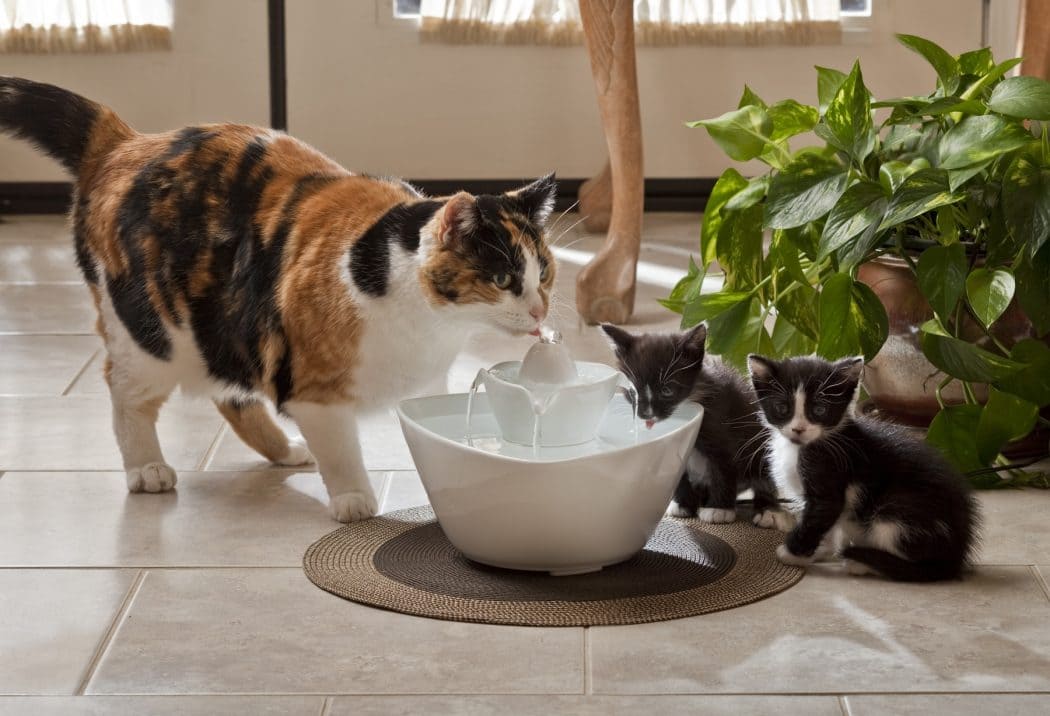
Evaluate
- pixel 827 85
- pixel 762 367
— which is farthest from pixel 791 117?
pixel 762 367

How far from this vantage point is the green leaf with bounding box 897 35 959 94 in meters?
2.13

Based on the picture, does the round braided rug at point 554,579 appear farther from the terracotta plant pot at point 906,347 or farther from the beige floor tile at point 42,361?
the beige floor tile at point 42,361

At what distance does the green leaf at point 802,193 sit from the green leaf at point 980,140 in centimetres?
15

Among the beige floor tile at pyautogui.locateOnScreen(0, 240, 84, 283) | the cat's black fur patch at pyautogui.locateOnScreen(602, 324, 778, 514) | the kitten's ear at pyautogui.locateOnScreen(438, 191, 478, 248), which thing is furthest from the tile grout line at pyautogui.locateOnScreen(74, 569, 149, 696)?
the beige floor tile at pyautogui.locateOnScreen(0, 240, 84, 283)

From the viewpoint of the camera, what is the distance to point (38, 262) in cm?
374

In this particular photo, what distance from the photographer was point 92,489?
2111 mm

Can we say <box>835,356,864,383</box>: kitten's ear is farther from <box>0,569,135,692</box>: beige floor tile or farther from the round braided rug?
<box>0,569,135,692</box>: beige floor tile

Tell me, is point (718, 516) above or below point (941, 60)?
below

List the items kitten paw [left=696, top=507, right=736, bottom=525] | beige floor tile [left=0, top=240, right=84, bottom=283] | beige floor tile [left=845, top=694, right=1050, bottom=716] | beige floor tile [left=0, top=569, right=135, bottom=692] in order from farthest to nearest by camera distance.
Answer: beige floor tile [left=0, top=240, right=84, bottom=283] < kitten paw [left=696, top=507, right=736, bottom=525] < beige floor tile [left=0, top=569, right=135, bottom=692] < beige floor tile [left=845, top=694, right=1050, bottom=716]

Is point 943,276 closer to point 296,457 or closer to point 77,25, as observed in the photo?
point 296,457

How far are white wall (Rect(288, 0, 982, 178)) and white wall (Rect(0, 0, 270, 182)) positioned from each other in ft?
0.43

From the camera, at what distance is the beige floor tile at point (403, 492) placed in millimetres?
2055

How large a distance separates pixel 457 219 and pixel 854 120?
60 cm

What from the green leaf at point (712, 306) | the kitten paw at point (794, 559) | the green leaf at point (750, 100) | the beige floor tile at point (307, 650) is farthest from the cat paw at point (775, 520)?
the green leaf at point (750, 100)
